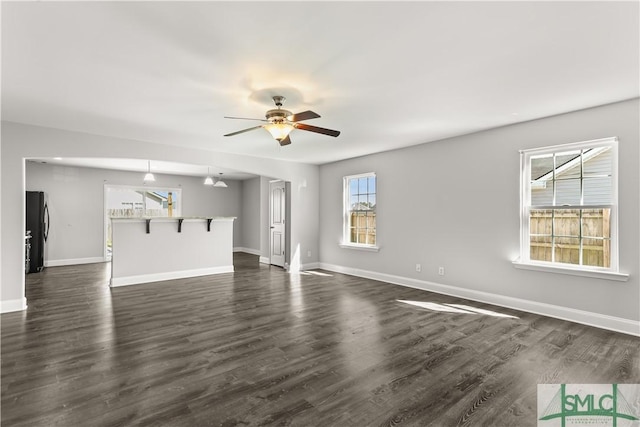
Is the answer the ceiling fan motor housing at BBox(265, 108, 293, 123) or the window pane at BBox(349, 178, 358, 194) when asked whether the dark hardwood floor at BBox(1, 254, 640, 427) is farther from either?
the window pane at BBox(349, 178, 358, 194)

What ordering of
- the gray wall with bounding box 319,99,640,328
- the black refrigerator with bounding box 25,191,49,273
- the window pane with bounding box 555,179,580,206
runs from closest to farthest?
1. the gray wall with bounding box 319,99,640,328
2. the window pane with bounding box 555,179,580,206
3. the black refrigerator with bounding box 25,191,49,273

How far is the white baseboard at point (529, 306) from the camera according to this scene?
3441 millimetres

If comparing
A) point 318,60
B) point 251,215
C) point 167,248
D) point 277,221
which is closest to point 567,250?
point 318,60

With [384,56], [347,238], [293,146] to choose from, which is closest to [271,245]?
[347,238]

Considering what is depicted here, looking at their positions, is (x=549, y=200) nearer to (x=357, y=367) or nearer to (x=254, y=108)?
(x=357, y=367)

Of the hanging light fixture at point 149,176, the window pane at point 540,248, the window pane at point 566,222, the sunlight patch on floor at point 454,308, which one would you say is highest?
the hanging light fixture at point 149,176

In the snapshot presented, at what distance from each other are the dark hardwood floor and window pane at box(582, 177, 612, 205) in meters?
1.44

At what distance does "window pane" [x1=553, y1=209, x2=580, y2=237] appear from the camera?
3.87 meters

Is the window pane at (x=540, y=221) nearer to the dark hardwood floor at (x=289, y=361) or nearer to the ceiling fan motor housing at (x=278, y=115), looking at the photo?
the dark hardwood floor at (x=289, y=361)

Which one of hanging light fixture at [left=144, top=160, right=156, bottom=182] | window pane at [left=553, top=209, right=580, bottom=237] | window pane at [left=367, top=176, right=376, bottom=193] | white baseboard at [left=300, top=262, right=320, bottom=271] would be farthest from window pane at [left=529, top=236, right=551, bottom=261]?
hanging light fixture at [left=144, top=160, right=156, bottom=182]

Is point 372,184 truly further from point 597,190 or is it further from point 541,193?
point 597,190

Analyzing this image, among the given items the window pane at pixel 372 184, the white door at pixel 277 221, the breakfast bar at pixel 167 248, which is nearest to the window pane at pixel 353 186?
the window pane at pixel 372 184

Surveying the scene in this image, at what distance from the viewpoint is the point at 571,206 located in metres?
3.82

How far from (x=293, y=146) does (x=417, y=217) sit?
2522 millimetres
